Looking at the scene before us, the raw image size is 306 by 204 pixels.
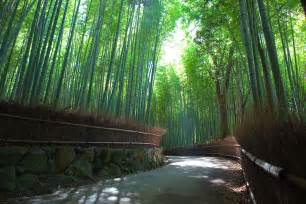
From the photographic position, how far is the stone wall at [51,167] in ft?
13.1

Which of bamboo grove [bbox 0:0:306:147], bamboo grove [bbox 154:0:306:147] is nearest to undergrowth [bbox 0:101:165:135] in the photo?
bamboo grove [bbox 0:0:306:147]

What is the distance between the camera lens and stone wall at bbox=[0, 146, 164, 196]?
4.00 meters

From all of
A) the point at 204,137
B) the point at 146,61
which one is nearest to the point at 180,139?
the point at 204,137

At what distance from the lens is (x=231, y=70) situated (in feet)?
43.5

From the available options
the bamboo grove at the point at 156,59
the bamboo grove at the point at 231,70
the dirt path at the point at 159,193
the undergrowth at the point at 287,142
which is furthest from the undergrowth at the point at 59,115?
the undergrowth at the point at 287,142

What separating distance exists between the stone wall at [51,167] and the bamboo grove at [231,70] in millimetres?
3282

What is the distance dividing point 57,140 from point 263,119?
3.99 m

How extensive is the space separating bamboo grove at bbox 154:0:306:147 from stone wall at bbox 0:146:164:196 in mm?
3282

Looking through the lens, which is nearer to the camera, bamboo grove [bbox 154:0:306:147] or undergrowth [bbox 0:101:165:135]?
bamboo grove [bbox 154:0:306:147]

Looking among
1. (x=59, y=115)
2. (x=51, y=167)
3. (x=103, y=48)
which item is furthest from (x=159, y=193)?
(x=103, y=48)

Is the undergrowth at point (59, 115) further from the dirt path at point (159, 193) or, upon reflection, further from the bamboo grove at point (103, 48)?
the dirt path at point (159, 193)

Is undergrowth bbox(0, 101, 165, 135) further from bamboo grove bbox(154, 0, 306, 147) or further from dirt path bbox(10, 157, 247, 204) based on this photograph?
bamboo grove bbox(154, 0, 306, 147)

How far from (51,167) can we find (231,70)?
10451 mm

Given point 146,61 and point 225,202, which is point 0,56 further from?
point 146,61
